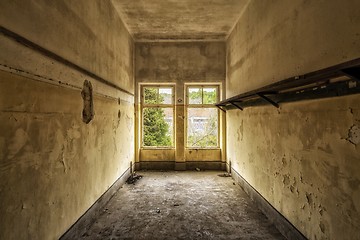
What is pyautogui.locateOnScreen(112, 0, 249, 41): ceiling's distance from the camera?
15.3 feet

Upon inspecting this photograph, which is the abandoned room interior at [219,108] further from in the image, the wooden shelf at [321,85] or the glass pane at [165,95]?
the glass pane at [165,95]

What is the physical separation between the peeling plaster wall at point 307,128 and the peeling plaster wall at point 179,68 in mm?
2500

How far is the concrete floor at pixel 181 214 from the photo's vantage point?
3.04 m

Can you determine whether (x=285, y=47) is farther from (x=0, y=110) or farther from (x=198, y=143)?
(x=198, y=143)

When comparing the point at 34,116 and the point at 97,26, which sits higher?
the point at 97,26

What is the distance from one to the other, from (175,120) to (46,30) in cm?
484

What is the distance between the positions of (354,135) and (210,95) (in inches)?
206

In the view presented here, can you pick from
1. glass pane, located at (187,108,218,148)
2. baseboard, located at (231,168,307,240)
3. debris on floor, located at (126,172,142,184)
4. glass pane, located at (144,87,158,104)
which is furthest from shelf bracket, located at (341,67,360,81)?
glass pane, located at (144,87,158,104)

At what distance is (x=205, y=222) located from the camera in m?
3.37

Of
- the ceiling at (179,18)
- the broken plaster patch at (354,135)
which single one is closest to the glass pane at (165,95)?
the ceiling at (179,18)

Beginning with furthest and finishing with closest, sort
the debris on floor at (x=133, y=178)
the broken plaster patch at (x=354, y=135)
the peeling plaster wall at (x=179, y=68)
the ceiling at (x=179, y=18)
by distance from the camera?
the peeling plaster wall at (x=179, y=68), the debris on floor at (x=133, y=178), the ceiling at (x=179, y=18), the broken plaster patch at (x=354, y=135)

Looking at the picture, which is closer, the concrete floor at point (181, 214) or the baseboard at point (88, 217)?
the baseboard at point (88, 217)

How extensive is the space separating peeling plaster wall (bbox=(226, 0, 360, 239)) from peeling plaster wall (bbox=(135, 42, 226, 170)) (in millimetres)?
2500

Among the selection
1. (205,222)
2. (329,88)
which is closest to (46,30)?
(329,88)
